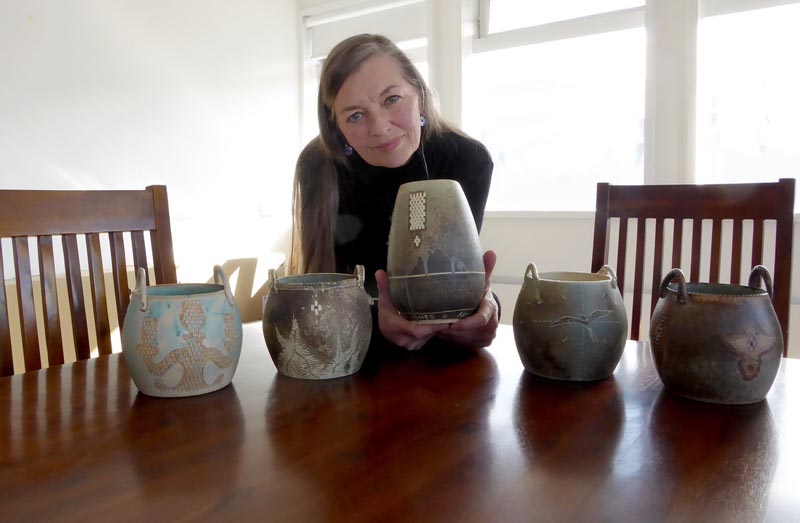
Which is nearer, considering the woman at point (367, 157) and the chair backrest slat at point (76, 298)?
the chair backrest slat at point (76, 298)

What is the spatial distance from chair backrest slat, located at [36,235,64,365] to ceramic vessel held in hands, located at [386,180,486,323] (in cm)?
57

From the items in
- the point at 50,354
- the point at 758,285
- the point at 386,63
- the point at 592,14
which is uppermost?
the point at 592,14

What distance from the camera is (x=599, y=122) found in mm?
2748

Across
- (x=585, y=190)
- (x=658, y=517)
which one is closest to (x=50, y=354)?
(x=658, y=517)

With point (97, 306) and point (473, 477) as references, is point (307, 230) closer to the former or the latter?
point (97, 306)

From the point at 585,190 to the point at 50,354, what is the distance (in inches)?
95.3

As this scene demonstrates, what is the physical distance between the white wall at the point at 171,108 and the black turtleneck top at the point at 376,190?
1609mm

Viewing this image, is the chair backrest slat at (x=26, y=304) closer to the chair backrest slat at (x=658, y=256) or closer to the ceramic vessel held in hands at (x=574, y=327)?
the ceramic vessel held in hands at (x=574, y=327)

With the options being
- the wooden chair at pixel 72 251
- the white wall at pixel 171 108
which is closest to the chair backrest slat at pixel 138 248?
the wooden chair at pixel 72 251

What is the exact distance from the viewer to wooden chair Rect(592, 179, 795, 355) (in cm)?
98

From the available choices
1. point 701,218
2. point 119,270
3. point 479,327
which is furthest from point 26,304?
point 701,218

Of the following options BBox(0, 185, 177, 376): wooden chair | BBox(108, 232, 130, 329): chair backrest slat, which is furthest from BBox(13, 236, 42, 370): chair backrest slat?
BBox(108, 232, 130, 329): chair backrest slat

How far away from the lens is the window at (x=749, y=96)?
2.29 metres

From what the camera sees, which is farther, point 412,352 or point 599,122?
point 599,122
